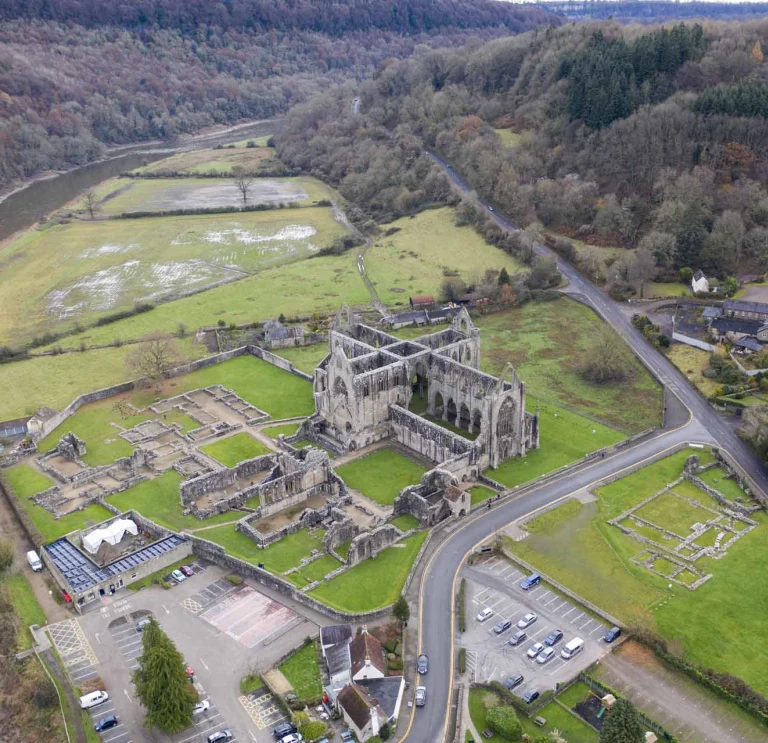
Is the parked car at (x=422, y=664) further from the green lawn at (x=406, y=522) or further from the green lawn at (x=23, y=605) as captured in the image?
the green lawn at (x=23, y=605)

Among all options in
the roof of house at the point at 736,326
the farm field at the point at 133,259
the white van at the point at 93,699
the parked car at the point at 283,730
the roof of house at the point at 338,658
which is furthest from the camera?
the farm field at the point at 133,259

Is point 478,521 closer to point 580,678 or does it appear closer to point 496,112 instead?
point 580,678

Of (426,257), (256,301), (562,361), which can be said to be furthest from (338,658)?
(426,257)

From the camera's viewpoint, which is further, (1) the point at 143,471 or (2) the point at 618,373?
(2) the point at 618,373

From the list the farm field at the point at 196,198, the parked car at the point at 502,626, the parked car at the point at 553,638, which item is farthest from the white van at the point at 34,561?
the farm field at the point at 196,198

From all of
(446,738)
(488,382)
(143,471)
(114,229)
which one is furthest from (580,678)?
(114,229)

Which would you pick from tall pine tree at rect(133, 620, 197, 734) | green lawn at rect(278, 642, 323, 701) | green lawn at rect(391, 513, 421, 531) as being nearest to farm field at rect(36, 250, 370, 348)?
green lawn at rect(391, 513, 421, 531)
